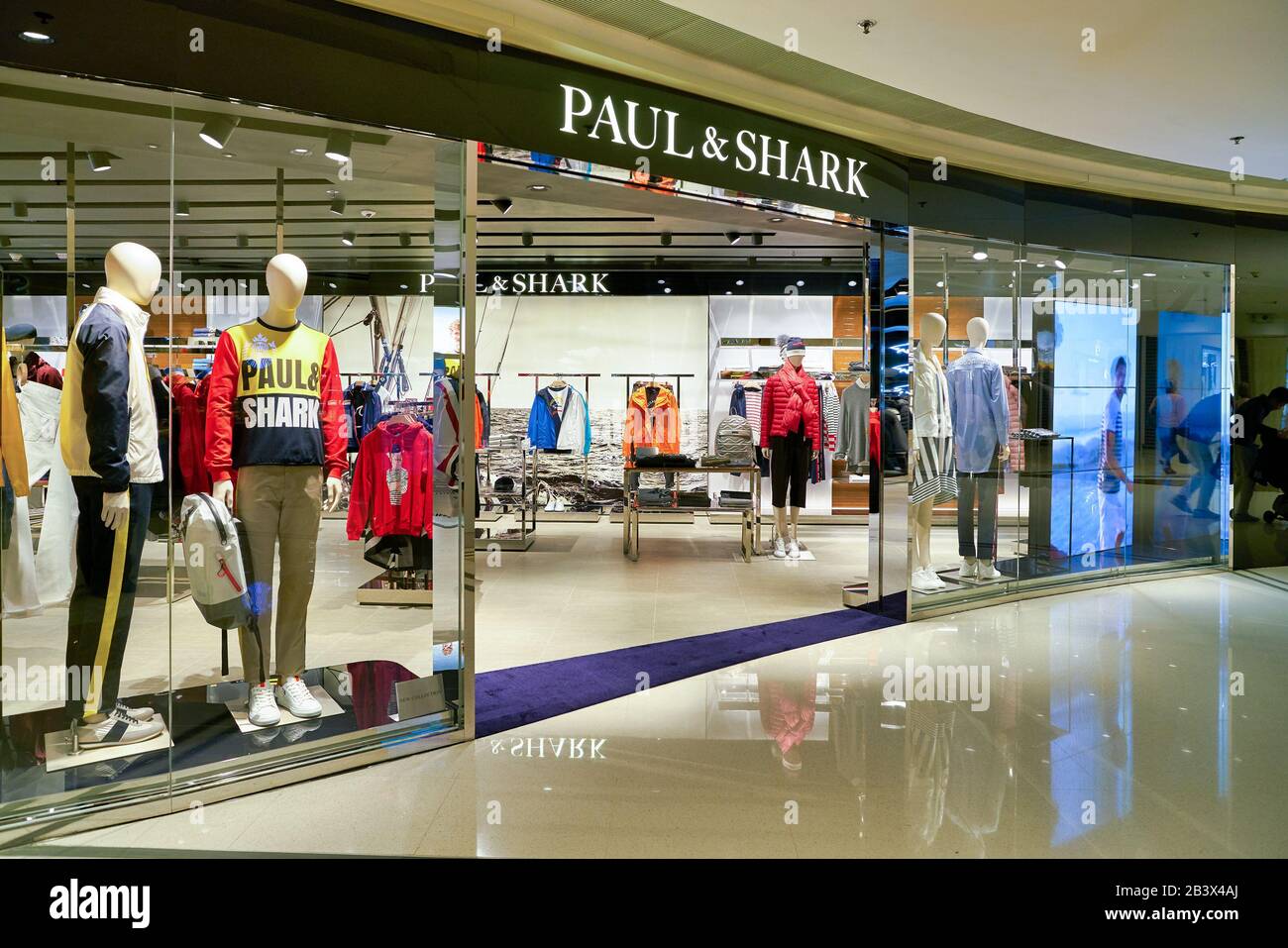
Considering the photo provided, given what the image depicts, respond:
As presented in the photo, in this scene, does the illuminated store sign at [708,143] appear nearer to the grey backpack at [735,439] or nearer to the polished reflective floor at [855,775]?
the polished reflective floor at [855,775]

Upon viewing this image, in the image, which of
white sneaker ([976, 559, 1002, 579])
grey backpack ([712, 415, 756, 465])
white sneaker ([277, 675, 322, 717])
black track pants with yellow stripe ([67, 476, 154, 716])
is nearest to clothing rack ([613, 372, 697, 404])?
grey backpack ([712, 415, 756, 465])

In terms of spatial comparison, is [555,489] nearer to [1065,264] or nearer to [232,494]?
[1065,264]

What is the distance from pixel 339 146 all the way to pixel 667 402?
22.6 ft

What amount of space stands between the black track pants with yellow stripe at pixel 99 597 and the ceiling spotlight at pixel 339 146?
4.51 feet

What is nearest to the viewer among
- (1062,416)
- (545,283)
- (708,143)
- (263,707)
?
(263,707)

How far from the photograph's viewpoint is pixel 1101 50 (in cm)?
417

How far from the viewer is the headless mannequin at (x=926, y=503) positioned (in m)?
5.45

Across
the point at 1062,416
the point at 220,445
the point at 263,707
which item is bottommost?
the point at 263,707

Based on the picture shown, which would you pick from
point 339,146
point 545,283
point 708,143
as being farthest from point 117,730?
point 545,283

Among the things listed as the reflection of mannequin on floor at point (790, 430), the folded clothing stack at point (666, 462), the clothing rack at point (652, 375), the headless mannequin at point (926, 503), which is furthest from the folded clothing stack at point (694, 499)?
the headless mannequin at point (926, 503)

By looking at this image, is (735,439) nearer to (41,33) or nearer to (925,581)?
(925,581)

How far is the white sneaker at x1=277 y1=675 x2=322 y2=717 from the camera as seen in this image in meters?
2.94

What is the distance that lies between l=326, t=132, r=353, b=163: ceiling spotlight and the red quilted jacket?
208 inches

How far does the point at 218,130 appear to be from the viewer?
2736mm
